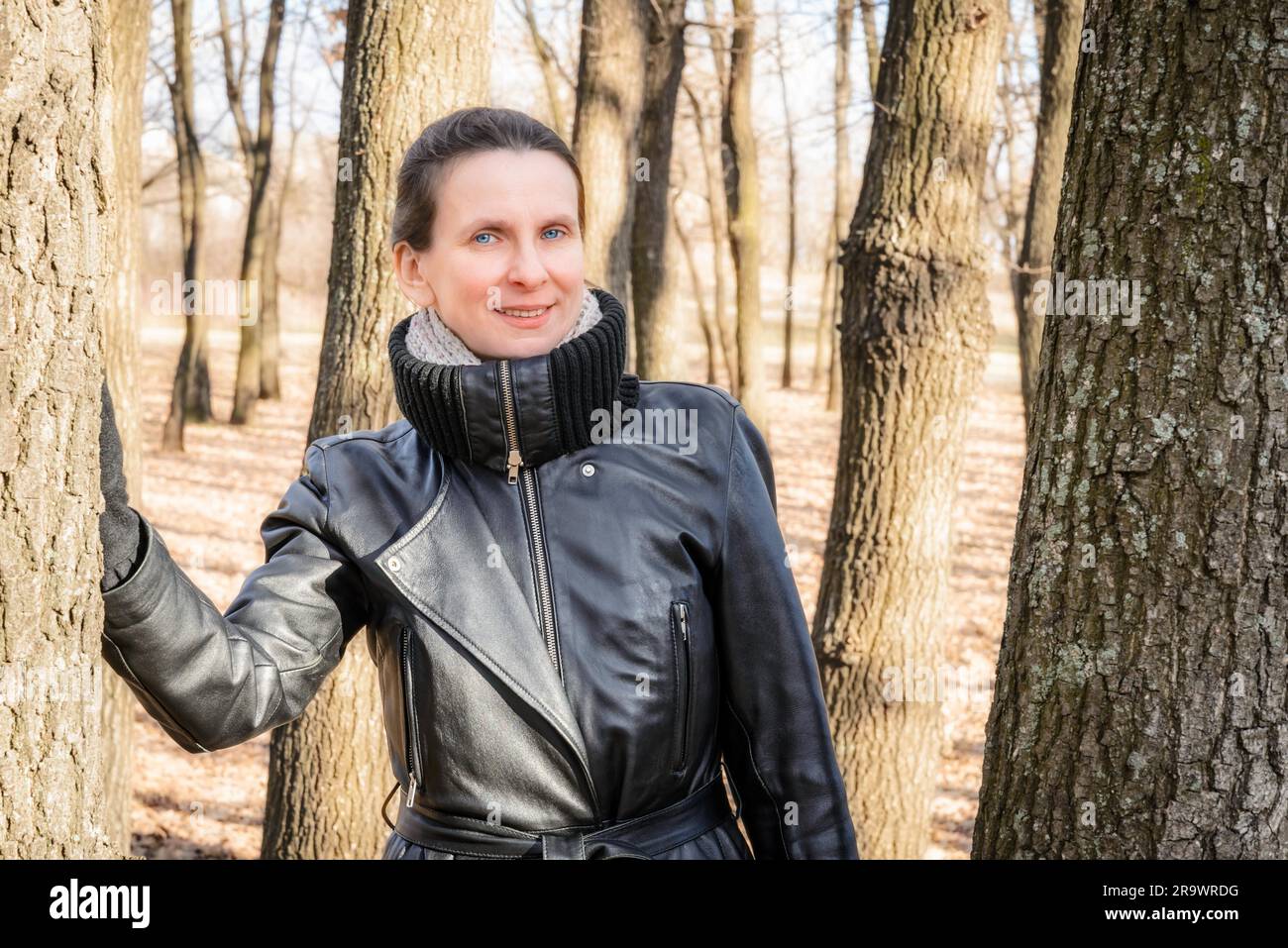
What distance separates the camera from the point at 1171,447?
2.24 m

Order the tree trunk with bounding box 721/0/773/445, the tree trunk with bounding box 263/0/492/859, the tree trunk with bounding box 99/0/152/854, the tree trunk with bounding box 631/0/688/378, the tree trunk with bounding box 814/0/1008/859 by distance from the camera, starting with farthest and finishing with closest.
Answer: the tree trunk with bounding box 721/0/773/445
the tree trunk with bounding box 631/0/688/378
the tree trunk with bounding box 814/0/1008/859
the tree trunk with bounding box 99/0/152/854
the tree trunk with bounding box 263/0/492/859

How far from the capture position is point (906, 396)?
5293 millimetres

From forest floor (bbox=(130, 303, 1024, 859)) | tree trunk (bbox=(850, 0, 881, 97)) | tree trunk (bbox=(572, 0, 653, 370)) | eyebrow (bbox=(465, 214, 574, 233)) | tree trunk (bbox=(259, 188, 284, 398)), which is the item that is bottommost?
forest floor (bbox=(130, 303, 1024, 859))

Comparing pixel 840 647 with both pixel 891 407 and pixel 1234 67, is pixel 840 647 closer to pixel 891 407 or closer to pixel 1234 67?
pixel 891 407

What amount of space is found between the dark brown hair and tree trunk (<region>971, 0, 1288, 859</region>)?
1.04 m

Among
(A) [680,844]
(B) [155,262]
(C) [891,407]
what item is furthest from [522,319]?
(B) [155,262]

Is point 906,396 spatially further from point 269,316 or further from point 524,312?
point 269,316

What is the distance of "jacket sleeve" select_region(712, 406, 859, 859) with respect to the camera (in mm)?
2096

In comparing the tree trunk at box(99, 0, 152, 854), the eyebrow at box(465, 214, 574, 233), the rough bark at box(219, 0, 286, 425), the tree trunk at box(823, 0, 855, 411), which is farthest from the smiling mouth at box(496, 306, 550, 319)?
the rough bark at box(219, 0, 286, 425)

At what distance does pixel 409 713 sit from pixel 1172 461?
1.43m

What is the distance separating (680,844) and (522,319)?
36.0 inches

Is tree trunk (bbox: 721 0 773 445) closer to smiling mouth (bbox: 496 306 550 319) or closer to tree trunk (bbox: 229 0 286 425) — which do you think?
tree trunk (bbox: 229 0 286 425)

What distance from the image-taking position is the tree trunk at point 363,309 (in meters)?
4.53

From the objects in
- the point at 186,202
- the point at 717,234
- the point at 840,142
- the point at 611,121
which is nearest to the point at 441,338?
the point at 611,121
